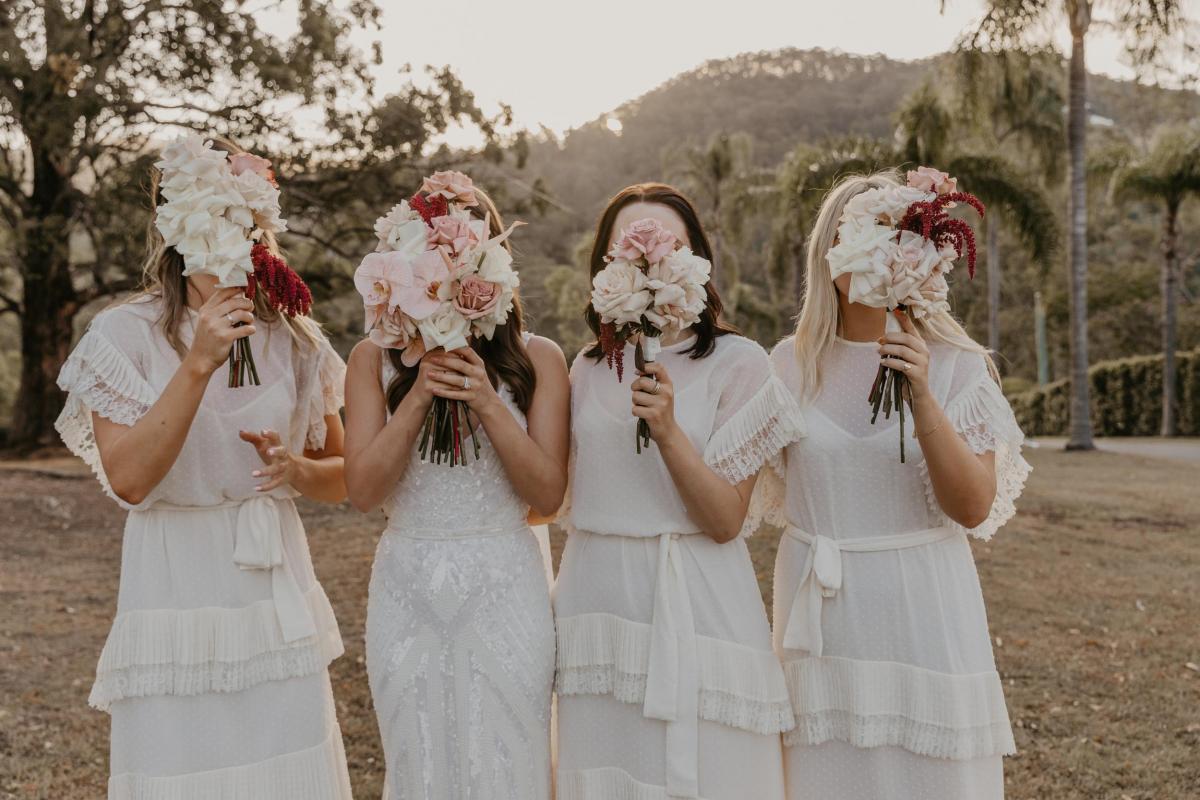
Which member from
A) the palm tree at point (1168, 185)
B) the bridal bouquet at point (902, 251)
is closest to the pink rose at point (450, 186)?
the bridal bouquet at point (902, 251)

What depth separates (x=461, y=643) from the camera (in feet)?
10.4

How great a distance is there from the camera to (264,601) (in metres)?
3.17

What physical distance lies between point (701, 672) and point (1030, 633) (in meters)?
6.05

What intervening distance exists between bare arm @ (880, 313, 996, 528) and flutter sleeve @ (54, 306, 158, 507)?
2.22 m

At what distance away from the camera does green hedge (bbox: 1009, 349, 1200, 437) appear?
27203 millimetres

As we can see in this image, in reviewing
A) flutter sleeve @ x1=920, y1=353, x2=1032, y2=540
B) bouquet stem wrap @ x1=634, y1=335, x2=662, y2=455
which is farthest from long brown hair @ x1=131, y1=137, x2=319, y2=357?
flutter sleeve @ x1=920, y1=353, x2=1032, y2=540

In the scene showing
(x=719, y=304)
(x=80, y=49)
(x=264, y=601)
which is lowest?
(x=264, y=601)

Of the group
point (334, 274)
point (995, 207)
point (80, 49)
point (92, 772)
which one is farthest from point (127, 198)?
point (995, 207)

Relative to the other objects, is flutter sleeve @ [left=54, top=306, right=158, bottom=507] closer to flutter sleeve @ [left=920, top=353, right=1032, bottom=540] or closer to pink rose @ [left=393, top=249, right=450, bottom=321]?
pink rose @ [left=393, top=249, right=450, bottom=321]

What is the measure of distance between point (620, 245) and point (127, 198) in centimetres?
1570

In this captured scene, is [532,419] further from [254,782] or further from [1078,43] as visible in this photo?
[1078,43]

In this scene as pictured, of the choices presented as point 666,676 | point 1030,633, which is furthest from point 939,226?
point 1030,633

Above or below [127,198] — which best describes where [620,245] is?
below

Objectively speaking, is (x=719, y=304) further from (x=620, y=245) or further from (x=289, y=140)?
(x=289, y=140)
